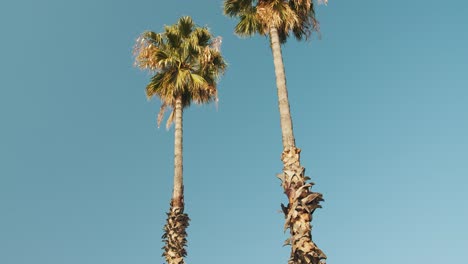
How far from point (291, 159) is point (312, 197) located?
3.98 ft

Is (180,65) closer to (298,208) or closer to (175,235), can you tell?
(175,235)

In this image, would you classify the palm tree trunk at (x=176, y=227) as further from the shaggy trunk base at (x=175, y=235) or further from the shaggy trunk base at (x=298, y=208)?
the shaggy trunk base at (x=298, y=208)

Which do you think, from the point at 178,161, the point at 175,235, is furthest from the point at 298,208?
the point at 178,161

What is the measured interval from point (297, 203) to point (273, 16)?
25.5 feet

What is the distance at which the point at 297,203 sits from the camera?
1084cm

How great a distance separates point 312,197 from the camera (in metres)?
10.9

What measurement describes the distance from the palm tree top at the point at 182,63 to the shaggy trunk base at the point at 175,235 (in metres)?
6.22

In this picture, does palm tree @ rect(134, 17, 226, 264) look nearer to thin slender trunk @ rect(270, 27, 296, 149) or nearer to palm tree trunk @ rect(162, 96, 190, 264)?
palm tree trunk @ rect(162, 96, 190, 264)

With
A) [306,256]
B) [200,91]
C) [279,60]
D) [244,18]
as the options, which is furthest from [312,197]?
[200,91]

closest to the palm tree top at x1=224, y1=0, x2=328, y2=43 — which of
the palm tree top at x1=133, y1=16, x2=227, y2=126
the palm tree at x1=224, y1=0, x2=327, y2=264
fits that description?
the palm tree at x1=224, y1=0, x2=327, y2=264

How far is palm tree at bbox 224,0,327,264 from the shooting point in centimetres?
1041

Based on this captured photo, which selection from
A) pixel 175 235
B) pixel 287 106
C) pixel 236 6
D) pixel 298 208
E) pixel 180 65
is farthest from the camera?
pixel 180 65

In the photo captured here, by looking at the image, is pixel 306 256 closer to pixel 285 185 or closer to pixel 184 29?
pixel 285 185

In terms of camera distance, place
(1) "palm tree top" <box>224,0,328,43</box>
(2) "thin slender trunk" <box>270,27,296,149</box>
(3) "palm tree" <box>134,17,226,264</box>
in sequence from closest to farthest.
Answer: (2) "thin slender trunk" <box>270,27,296,149</box>, (1) "palm tree top" <box>224,0,328,43</box>, (3) "palm tree" <box>134,17,226,264</box>
